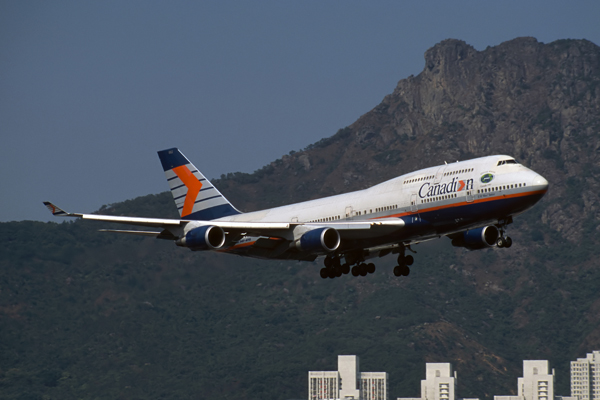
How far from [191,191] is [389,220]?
2245 centimetres

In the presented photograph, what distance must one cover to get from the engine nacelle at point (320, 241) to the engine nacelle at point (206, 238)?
4926 mm

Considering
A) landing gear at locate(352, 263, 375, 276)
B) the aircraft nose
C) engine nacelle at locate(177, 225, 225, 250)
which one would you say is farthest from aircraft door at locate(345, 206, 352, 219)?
the aircraft nose

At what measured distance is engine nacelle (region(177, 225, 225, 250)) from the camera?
6303 cm

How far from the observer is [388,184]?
64.7 m

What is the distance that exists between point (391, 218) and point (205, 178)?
877 inches

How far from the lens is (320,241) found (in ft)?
204

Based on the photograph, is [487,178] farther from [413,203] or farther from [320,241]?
[320,241]

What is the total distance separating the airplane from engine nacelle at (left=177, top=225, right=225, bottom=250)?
0.06 m

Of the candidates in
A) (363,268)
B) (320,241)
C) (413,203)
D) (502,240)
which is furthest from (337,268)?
(502,240)

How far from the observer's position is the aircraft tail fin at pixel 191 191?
79125mm

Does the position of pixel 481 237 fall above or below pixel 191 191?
below

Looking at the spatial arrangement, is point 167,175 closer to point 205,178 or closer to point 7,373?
point 205,178

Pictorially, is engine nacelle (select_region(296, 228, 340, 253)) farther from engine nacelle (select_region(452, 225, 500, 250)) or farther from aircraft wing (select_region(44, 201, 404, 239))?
engine nacelle (select_region(452, 225, 500, 250))

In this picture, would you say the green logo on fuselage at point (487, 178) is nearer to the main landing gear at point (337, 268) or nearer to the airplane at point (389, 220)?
the airplane at point (389, 220)
